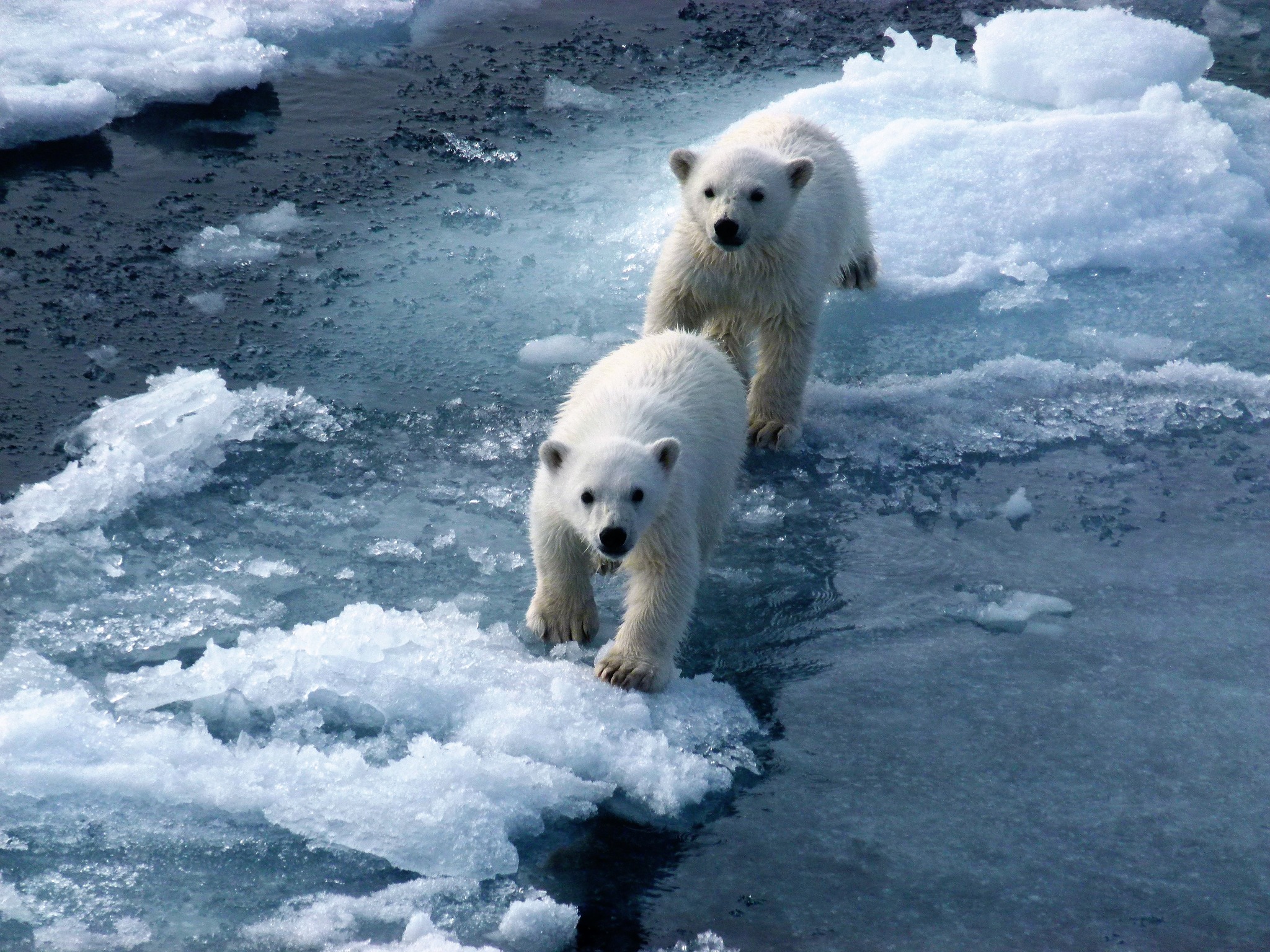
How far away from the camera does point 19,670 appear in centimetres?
346

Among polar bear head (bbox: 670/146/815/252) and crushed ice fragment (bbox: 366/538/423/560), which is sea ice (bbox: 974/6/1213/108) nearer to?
polar bear head (bbox: 670/146/815/252)

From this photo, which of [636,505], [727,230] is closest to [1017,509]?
[727,230]

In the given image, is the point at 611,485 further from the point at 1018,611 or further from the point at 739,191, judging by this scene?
the point at 739,191

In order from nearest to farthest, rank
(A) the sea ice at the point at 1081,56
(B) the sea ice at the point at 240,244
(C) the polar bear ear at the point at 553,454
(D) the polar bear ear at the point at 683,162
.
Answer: (C) the polar bear ear at the point at 553,454 < (D) the polar bear ear at the point at 683,162 < (B) the sea ice at the point at 240,244 < (A) the sea ice at the point at 1081,56

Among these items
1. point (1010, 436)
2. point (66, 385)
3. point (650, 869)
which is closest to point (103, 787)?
point (650, 869)

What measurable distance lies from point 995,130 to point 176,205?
3814mm

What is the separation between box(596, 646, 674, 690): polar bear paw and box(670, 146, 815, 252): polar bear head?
1632 millimetres

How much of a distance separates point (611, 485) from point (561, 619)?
1.65 ft

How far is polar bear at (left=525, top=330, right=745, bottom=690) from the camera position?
3.45 meters

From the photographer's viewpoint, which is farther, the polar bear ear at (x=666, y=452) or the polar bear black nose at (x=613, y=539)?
the polar bear ear at (x=666, y=452)

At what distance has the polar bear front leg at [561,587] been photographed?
143 inches

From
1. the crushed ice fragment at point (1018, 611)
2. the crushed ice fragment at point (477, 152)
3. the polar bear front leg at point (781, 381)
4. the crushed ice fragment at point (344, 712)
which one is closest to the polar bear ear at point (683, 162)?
the polar bear front leg at point (781, 381)

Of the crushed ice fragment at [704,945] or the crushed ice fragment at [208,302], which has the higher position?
the crushed ice fragment at [208,302]

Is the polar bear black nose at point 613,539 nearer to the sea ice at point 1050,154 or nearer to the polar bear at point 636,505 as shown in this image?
the polar bear at point 636,505
